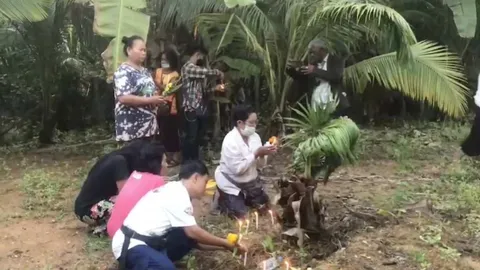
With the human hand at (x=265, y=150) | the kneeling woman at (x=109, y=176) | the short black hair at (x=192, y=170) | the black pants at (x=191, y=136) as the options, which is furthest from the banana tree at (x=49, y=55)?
the short black hair at (x=192, y=170)

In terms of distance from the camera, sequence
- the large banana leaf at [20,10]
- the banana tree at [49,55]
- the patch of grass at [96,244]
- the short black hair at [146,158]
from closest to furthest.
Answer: the short black hair at [146,158], the patch of grass at [96,244], the large banana leaf at [20,10], the banana tree at [49,55]

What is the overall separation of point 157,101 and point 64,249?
1.36 meters

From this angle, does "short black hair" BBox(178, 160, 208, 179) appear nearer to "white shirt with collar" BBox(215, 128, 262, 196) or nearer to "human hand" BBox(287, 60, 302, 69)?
"white shirt with collar" BBox(215, 128, 262, 196)

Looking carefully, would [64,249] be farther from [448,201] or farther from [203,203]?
[448,201]

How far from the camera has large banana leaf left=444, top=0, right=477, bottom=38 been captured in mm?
6978

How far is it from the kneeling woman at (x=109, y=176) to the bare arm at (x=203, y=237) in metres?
0.87

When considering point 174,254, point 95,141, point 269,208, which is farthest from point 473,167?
point 95,141

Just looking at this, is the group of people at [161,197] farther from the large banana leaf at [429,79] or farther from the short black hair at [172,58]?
the large banana leaf at [429,79]

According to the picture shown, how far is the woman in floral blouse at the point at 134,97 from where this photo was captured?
205 inches

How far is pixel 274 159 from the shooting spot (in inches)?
295

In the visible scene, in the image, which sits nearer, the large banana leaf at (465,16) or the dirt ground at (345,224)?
the dirt ground at (345,224)

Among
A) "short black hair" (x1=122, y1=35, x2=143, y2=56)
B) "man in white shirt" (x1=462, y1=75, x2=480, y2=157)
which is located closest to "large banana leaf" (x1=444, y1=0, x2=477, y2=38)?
"man in white shirt" (x1=462, y1=75, x2=480, y2=157)

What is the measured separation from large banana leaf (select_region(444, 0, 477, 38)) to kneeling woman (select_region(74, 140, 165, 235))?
3704 millimetres

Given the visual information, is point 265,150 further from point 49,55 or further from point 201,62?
point 49,55
